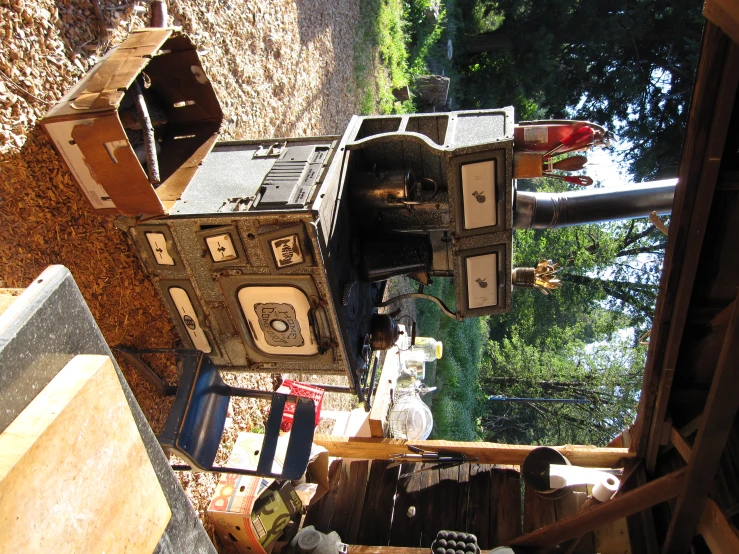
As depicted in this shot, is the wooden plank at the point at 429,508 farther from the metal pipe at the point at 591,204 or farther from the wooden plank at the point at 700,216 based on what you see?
the metal pipe at the point at 591,204

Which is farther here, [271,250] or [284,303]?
[284,303]

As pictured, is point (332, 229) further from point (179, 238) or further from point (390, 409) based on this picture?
point (390, 409)

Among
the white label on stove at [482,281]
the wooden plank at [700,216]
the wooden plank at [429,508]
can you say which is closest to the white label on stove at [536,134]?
the white label on stove at [482,281]

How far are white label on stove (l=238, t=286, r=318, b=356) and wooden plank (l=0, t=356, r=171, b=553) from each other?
72.0 inches

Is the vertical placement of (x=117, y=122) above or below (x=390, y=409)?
above

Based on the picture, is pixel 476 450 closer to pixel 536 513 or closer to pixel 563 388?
pixel 536 513

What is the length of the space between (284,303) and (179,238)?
0.81 metres

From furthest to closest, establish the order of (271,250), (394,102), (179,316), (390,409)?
(394,102) < (390,409) < (179,316) < (271,250)

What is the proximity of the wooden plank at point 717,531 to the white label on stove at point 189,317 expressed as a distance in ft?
10.9

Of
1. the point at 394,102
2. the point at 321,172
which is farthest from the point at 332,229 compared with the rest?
the point at 394,102

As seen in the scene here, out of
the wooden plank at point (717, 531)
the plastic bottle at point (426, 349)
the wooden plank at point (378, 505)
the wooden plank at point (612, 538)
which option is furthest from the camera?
the plastic bottle at point (426, 349)

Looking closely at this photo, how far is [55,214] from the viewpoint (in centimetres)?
356

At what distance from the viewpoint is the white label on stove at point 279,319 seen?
367cm

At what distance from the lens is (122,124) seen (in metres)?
3.37
